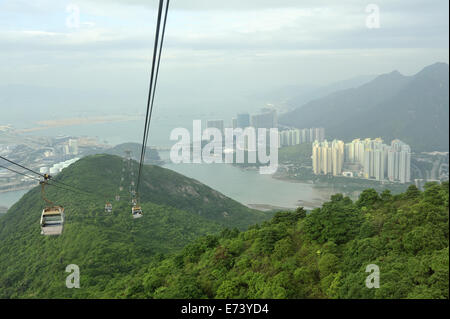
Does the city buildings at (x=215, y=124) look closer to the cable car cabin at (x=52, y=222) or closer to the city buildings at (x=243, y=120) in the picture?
the city buildings at (x=243, y=120)

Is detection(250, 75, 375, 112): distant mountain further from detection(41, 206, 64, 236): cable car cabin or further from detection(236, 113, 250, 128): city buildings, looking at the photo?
detection(41, 206, 64, 236): cable car cabin

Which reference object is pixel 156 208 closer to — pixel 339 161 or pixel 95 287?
pixel 95 287

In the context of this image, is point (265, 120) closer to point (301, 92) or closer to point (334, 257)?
point (301, 92)

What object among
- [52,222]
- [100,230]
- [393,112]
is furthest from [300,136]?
[52,222]

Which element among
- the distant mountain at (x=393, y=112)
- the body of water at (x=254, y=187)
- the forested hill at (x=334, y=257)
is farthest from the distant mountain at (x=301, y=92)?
the forested hill at (x=334, y=257)

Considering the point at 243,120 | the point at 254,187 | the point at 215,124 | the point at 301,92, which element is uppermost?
the point at 301,92

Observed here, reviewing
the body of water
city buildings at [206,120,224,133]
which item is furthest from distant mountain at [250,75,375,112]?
the body of water
